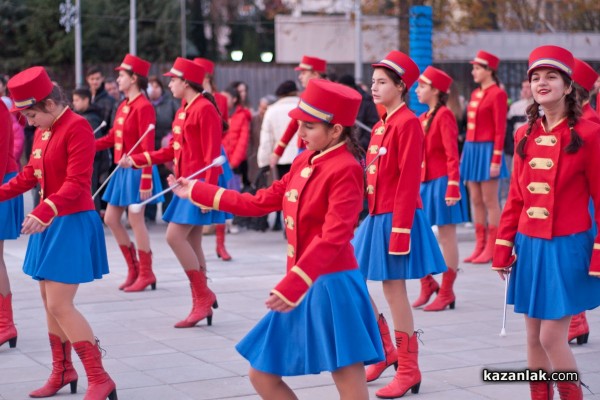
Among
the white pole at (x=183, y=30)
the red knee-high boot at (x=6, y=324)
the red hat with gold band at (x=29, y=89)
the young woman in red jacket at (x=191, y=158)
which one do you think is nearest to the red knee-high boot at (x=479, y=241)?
the young woman in red jacket at (x=191, y=158)

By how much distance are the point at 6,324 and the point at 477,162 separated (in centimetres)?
562

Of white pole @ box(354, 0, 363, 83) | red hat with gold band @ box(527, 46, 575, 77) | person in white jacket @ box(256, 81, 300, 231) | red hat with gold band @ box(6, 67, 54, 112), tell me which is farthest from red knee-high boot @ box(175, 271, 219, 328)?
white pole @ box(354, 0, 363, 83)

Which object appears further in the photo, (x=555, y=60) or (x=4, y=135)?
(x=4, y=135)

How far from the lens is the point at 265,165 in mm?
14148

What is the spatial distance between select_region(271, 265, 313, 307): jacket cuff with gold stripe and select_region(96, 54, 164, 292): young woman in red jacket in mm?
5493

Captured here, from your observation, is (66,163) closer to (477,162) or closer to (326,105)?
(326,105)

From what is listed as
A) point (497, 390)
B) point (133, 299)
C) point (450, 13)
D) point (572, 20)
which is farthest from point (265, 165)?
point (572, 20)

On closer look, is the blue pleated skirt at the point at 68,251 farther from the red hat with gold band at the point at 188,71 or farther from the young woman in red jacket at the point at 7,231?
the red hat with gold band at the point at 188,71

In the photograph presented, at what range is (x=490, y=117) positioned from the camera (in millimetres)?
11344

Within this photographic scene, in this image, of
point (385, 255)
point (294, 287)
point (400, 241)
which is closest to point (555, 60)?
point (400, 241)

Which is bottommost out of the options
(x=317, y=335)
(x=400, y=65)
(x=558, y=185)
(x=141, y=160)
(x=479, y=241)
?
(x=479, y=241)

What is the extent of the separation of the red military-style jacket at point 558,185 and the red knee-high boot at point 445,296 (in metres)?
3.57

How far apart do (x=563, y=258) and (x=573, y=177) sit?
401 millimetres

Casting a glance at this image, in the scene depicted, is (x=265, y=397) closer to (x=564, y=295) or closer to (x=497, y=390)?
(x=564, y=295)
